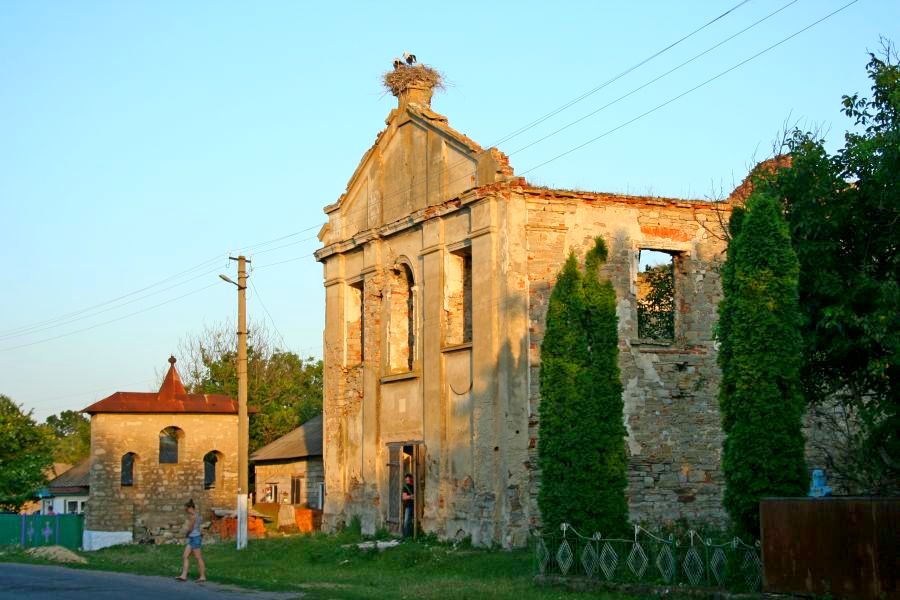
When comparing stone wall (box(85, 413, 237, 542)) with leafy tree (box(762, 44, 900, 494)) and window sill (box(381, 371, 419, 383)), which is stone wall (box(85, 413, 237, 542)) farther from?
leafy tree (box(762, 44, 900, 494))

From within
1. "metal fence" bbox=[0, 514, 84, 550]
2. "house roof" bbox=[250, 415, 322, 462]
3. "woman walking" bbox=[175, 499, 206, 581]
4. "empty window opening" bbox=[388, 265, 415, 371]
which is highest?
"empty window opening" bbox=[388, 265, 415, 371]

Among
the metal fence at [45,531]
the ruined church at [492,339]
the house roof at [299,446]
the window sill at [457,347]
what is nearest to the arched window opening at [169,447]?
the house roof at [299,446]

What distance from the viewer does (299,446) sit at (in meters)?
37.3

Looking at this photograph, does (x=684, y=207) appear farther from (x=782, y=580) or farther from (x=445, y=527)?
(x=782, y=580)

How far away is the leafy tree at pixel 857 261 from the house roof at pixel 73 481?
31403 millimetres

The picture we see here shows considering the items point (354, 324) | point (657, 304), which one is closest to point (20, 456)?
point (354, 324)

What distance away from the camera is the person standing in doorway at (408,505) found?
26.4 m

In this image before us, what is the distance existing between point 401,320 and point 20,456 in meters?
24.6

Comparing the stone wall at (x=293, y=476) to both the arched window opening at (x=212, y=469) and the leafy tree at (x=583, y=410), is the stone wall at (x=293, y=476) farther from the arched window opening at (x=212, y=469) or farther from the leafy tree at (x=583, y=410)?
the leafy tree at (x=583, y=410)

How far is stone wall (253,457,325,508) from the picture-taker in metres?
35.4

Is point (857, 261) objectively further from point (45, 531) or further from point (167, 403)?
point (45, 531)

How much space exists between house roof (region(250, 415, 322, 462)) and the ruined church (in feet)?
24.3

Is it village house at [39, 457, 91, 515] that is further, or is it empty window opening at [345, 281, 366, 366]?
village house at [39, 457, 91, 515]

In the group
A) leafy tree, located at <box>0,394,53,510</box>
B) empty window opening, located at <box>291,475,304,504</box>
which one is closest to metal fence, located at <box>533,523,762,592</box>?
empty window opening, located at <box>291,475,304,504</box>
